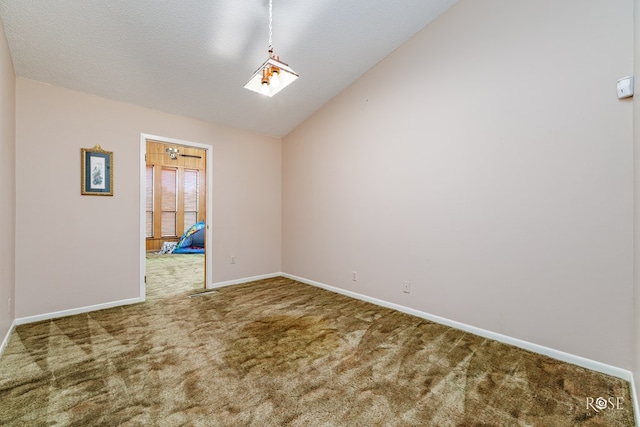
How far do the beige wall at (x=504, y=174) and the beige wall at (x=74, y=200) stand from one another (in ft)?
8.47

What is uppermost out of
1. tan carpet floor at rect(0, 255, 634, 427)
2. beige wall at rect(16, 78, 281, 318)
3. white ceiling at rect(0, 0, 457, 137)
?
white ceiling at rect(0, 0, 457, 137)

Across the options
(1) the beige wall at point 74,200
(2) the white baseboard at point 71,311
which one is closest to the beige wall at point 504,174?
(1) the beige wall at point 74,200

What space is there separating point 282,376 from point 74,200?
10.1ft

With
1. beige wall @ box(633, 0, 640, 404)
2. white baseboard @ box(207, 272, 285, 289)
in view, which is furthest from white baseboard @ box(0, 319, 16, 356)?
beige wall @ box(633, 0, 640, 404)

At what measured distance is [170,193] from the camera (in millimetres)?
8516

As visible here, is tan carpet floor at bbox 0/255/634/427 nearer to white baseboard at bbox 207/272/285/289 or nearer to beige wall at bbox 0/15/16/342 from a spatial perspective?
beige wall at bbox 0/15/16/342

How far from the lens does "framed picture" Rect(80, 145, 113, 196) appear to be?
3242 millimetres

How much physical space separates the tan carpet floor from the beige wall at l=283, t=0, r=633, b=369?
424 mm

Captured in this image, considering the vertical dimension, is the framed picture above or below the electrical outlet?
above

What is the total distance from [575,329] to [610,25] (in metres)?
2.31

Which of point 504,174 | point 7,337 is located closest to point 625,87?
point 504,174

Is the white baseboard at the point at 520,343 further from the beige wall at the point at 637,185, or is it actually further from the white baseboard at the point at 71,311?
the white baseboard at the point at 71,311

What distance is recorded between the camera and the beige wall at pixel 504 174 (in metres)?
2.09

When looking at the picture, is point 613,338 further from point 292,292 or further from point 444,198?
point 292,292
